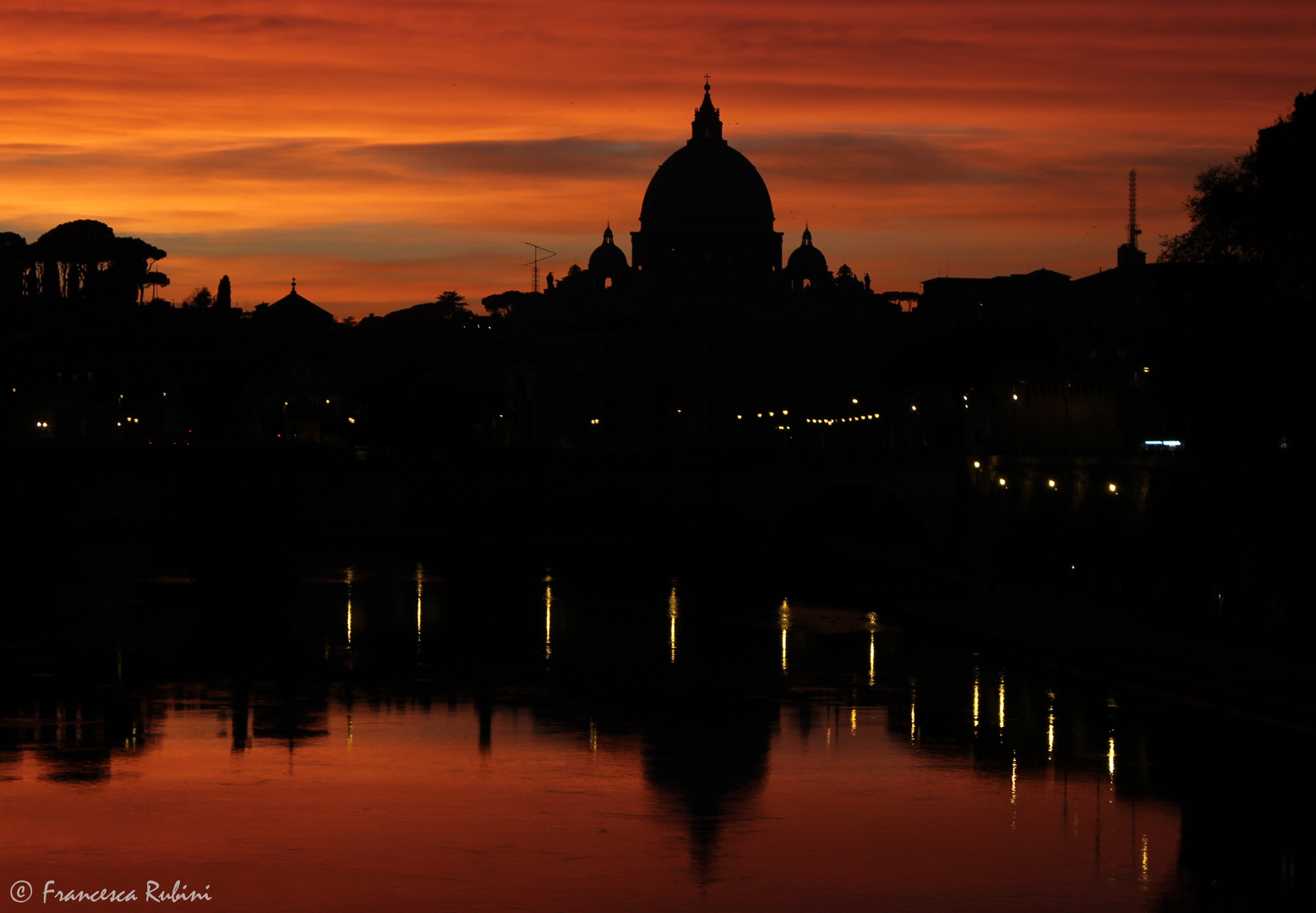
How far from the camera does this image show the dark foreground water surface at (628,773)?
2605cm

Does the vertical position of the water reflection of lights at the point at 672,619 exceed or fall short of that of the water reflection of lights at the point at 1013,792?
it exceeds it

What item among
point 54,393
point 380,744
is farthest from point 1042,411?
point 54,393

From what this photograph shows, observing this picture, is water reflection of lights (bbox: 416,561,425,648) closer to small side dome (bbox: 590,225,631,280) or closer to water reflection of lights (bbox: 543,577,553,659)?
water reflection of lights (bbox: 543,577,553,659)

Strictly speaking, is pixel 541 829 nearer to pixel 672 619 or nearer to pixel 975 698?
pixel 975 698

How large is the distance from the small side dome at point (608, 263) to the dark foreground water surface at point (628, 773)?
142389 millimetres

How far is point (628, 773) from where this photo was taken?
3328 centimetres

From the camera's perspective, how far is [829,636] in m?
54.0

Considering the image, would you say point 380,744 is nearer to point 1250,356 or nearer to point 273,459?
point 1250,356

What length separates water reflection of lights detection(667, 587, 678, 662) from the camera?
169ft

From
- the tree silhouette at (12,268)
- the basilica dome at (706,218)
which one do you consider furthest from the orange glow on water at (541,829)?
the basilica dome at (706,218)

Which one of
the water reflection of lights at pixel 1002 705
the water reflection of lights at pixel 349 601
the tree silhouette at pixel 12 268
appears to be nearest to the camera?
the water reflection of lights at pixel 1002 705

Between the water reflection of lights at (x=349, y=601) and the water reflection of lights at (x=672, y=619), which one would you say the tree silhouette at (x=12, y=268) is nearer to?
the water reflection of lights at (x=349, y=601)
